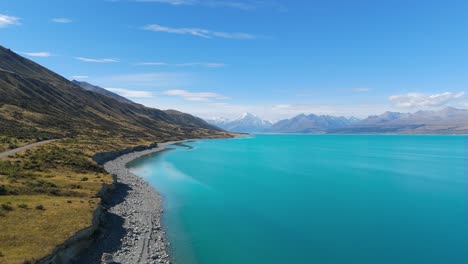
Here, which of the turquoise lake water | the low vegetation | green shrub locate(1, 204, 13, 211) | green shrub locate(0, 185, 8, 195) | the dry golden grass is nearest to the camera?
the dry golden grass

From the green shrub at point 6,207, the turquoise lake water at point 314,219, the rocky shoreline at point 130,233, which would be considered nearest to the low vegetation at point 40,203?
the green shrub at point 6,207

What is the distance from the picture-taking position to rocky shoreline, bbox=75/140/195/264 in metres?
37.5

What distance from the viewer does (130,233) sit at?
4566cm

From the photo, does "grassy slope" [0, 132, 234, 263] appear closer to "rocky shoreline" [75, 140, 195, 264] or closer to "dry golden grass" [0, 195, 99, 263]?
"dry golden grass" [0, 195, 99, 263]

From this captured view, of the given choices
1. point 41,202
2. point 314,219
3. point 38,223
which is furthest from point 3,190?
point 314,219

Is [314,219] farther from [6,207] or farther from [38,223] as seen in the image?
[6,207]

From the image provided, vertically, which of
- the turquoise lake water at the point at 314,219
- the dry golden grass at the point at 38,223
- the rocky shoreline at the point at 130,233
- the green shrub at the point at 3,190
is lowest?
the turquoise lake water at the point at 314,219

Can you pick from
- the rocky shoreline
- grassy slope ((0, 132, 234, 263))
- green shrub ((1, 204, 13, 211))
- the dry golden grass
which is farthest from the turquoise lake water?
green shrub ((1, 204, 13, 211))

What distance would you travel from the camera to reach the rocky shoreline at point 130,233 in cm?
3750

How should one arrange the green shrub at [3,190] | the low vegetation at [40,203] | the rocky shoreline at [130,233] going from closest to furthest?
the low vegetation at [40,203]
the rocky shoreline at [130,233]
the green shrub at [3,190]

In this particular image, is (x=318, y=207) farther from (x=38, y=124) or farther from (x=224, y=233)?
(x=38, y=124)

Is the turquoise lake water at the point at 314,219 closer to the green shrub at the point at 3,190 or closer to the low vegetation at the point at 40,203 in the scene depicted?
the low vegetation at the point at 40,203

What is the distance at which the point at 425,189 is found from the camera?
93.2 meters

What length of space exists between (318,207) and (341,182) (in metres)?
38.3
